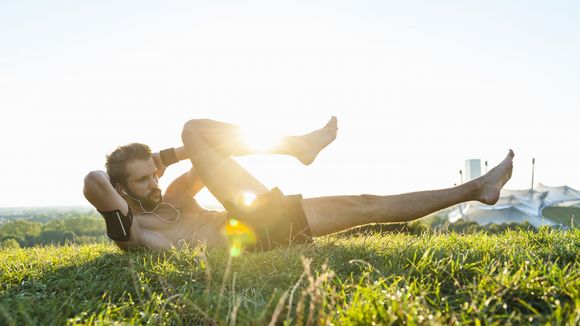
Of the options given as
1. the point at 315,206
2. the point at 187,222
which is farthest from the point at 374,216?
the point at 187,222

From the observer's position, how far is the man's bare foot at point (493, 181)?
408cm

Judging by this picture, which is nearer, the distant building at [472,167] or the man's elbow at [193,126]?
the man's elbow at [193,126]

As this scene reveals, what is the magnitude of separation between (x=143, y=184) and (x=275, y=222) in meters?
1.49

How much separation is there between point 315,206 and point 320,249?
0.54 metres

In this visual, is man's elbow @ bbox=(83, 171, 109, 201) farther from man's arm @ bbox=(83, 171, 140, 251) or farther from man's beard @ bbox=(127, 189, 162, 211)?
man's beard @ bbox=(127, 189, 162, 211)

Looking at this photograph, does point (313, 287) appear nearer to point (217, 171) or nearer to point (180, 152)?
point (217, 171)

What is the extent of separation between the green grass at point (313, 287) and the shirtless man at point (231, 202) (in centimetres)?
28

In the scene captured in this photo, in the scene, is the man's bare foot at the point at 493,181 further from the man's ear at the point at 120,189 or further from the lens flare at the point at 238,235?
the man's ear at the point at 120,189

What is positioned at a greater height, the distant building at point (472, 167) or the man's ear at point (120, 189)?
the man's ear at point (120, 189)

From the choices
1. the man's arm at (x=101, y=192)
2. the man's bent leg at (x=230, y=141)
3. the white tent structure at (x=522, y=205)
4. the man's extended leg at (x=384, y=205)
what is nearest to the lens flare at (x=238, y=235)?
the man's extended leg at (x=384, y=205)

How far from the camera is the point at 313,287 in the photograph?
164 centimetres

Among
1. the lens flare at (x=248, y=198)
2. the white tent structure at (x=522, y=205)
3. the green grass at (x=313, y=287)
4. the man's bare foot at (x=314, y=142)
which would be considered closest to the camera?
the green grass at (x=313, y=287)

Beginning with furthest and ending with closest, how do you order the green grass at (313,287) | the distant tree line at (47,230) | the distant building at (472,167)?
the distant building at (472,167), the distant tree line at (47,230), the green grass at (313,287)

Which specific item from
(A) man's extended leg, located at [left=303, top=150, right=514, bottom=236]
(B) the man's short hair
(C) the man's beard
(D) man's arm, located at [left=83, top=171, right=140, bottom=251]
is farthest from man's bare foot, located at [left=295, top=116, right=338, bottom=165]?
(D) man's arm, located at [left=83, top=171, right=140, bottom=251]
